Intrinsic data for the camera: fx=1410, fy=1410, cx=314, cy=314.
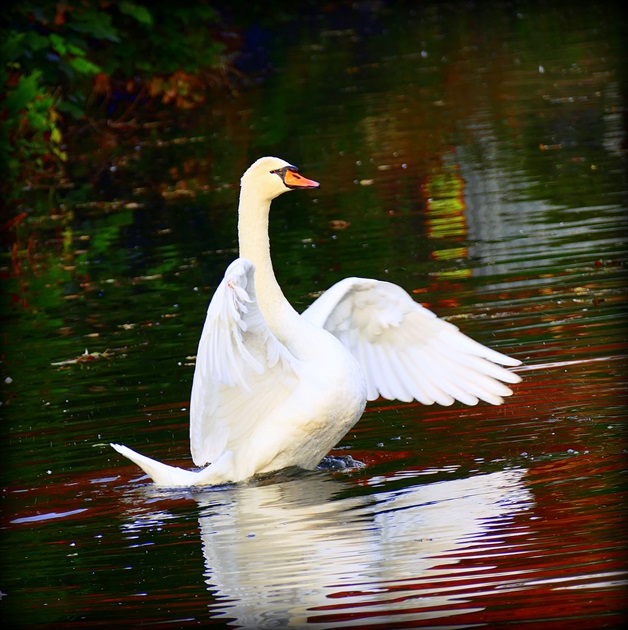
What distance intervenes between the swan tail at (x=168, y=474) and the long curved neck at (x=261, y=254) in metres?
0.81

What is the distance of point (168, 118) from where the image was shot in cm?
2533

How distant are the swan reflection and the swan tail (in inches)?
3.1

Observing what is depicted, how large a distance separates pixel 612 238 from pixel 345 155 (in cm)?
696

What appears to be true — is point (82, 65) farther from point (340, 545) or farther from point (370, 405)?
point (340, 545)

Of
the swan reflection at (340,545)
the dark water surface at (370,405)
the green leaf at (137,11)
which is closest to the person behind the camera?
the swan reflection at (340,545)

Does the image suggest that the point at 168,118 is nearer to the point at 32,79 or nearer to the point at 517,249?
the point at 32,79

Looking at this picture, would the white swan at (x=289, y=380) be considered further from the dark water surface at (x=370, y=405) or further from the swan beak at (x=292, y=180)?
the dark water surface at (x=370, y=405)

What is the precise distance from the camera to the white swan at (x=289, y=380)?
261 inches

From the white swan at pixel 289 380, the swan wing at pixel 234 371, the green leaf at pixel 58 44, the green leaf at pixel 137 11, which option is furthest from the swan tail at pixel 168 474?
the green leaf at pixel 137 11

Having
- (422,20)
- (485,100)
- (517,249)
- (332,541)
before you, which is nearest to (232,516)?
(332,541)

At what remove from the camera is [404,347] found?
7832 millimetres

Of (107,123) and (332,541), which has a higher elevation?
(107,123)

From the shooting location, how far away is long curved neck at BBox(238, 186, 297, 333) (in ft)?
23.1

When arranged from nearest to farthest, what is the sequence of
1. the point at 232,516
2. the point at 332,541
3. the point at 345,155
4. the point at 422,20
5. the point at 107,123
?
the point at 332,541 → the point at 232,516 → the point at 345,155 → the point at 107,123 → the point at 422,20
